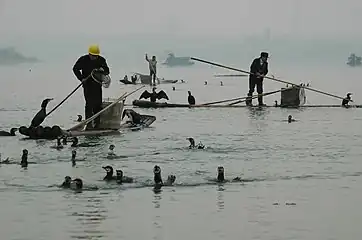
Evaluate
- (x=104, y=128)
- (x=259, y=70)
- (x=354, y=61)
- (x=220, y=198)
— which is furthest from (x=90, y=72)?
(x=354, y=61)

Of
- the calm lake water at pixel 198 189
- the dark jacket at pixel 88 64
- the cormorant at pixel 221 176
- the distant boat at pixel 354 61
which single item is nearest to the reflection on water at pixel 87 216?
the calm lake water at pixel 198 189

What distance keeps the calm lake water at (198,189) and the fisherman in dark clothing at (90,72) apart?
3.60 feet

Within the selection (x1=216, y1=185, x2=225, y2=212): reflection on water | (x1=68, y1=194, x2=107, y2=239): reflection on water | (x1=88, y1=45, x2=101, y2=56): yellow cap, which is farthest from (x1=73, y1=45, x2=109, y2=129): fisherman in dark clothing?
(x1=68, y1=194, x2=107, y2=239): reflection on water

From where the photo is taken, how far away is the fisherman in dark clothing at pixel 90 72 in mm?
16953

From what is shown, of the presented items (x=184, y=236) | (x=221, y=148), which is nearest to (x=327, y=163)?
(x=221, y=148)

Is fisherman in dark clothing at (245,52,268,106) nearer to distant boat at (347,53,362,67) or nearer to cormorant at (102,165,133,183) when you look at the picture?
cormorant at (102,165,133,183)

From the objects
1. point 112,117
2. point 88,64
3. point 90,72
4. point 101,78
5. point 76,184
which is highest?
point 88,64

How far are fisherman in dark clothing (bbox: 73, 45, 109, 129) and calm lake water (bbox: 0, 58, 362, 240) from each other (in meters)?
1.10

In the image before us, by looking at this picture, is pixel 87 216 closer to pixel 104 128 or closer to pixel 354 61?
pixel 104 128

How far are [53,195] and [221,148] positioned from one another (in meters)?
4.99

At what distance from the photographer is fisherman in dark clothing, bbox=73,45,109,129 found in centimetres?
1695

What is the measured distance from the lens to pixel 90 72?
55.9ft

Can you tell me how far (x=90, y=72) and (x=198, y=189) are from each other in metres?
6.87

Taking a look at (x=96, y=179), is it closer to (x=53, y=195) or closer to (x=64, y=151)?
(x=53, y=195)
